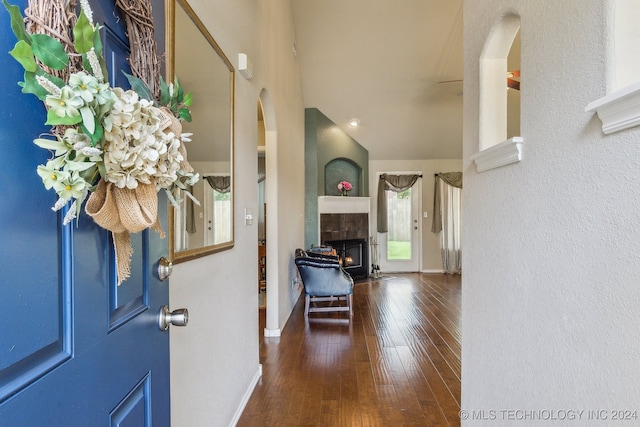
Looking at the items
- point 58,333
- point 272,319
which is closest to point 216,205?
point 58,333

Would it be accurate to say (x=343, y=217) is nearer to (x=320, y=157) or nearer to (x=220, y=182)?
(x=320, y=157)

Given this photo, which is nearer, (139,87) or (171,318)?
(139,87)

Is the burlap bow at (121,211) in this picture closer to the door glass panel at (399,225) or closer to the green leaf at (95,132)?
the green leaf at (95,132)

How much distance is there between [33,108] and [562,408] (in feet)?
4.44

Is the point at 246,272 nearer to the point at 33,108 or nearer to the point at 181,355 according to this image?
the point at 181,355

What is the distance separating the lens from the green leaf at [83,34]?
493mm

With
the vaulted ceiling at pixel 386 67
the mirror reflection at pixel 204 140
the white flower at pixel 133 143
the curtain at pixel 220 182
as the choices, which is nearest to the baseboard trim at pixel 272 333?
the mirror reflection at pixel 204 140

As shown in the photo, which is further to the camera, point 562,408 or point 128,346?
point 562,408

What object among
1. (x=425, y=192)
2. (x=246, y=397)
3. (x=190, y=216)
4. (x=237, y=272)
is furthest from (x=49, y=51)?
(x=425, y=192)

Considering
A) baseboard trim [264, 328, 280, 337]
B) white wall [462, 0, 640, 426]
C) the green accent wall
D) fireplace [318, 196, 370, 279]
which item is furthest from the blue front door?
fireplace [318, 196, 370, 279]

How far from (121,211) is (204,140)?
2.98ft

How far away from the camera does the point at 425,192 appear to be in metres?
6.86

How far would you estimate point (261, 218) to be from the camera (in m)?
6.38

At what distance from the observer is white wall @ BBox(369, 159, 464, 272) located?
269 inches
